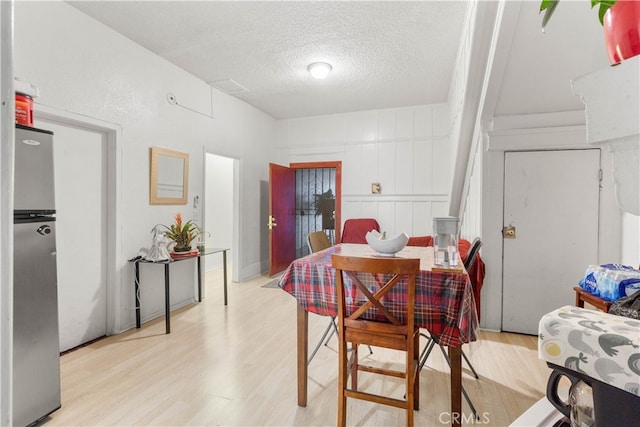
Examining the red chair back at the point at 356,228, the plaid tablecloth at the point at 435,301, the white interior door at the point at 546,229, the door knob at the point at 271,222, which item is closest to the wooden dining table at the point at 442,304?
the plaid tablecloth at the point at 435,301

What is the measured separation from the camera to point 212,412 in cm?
192

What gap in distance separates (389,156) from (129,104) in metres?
3.82

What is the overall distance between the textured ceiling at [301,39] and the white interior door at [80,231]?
1136 millimetres

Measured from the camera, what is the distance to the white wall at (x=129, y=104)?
2441mm

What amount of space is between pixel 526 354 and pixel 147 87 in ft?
14.3

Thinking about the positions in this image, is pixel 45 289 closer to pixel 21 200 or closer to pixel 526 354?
pixel 21 200

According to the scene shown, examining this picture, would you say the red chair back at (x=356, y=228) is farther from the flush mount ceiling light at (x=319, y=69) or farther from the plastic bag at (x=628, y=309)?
the plastic bag at (x=628, y=309)

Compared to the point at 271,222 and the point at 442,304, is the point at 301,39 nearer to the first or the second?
the point at 442,304

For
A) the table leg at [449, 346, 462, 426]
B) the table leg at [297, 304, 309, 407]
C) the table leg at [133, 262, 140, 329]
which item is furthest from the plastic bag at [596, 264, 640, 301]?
the table leg at [133, 262, 140, 329]

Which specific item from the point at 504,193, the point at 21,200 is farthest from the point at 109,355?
the point at 504,193

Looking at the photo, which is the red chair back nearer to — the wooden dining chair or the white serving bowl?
the white serving bowl

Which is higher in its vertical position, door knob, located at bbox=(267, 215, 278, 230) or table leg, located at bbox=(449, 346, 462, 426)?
door knob, located at bbox=(267, 215, 278, 230)

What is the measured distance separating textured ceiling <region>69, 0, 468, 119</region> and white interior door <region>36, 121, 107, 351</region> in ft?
3.73

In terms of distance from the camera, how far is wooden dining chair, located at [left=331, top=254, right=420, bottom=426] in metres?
1.51
